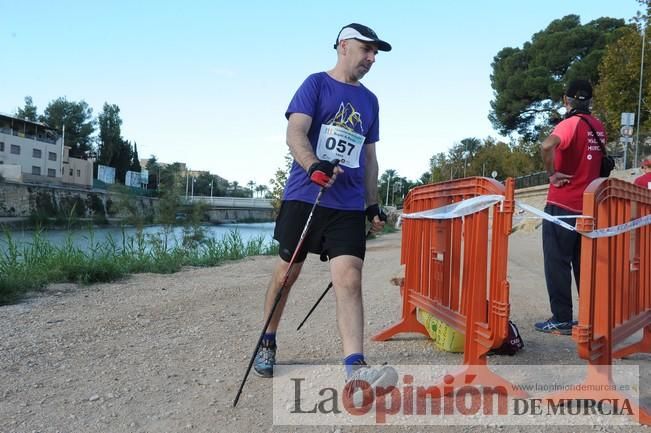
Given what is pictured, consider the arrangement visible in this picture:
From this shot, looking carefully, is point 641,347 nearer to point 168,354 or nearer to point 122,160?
point 168,354

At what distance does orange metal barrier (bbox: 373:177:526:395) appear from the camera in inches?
119

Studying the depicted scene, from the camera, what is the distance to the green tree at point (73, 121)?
101 metres

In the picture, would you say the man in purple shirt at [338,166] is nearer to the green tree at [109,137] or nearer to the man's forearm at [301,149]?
the man's forearm at [301,149]

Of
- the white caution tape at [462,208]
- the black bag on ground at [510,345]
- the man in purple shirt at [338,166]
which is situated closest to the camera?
the white caution tape at [462,208]

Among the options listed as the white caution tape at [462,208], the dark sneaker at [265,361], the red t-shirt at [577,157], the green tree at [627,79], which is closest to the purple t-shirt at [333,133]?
the white caution tape at [462,208]

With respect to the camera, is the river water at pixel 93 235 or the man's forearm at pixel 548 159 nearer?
the man's forearm at pixel 548 159

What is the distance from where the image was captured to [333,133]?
3541mm

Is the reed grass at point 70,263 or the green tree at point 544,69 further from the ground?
the green tree at point 544,69

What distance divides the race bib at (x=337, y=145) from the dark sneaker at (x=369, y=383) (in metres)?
1.30

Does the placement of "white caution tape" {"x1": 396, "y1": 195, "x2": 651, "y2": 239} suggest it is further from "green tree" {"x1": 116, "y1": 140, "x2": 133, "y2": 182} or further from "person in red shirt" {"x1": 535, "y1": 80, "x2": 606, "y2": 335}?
"green tree" {"x1": 116, "y1": 140, "x2": 133, "y2": 182}

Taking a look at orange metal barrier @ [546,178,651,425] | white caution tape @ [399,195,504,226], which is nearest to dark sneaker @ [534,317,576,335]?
orange metal barrier @ [546,178,651,425]

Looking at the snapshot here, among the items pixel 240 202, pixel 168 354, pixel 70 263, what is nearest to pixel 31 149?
pixel 240 202

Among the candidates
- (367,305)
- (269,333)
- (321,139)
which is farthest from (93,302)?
(321,139)

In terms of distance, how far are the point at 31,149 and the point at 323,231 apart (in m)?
83.9
